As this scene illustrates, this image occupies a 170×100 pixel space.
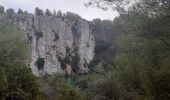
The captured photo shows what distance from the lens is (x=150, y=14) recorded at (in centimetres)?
1474

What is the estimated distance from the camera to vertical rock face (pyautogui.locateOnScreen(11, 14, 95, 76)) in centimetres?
6800

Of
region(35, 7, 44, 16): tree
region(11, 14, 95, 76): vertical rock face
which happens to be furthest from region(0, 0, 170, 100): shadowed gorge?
region(35, 7, 44, 16): tree

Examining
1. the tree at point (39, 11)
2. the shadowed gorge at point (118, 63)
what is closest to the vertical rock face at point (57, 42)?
the shadowed gorge at point (118, 63)

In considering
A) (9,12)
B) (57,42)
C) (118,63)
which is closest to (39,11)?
(57,42)

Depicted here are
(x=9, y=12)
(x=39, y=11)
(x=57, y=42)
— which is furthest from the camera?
(x=39, y=11)

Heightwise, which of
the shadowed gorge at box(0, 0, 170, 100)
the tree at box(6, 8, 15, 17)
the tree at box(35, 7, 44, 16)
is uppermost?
the tree at box(35, 7, 44, 16)

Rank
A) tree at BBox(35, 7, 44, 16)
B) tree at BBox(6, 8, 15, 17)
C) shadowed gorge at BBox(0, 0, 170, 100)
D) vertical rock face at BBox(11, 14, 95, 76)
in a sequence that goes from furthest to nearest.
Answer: tree at BBox(35, 7, 44, 16), vertical rock face at BBox(11, 14, 95, 76), tree at BBox(6, 8, 15, 17), shadowed gorge at BBox(0, 0, 170, 100)

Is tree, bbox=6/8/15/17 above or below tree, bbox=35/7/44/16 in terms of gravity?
below

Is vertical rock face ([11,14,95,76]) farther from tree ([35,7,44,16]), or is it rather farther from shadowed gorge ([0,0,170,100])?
tree ([35,7,44,16])

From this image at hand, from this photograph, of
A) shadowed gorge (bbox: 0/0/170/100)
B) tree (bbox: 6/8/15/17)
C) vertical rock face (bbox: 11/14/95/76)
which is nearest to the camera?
shadowed gorge (bbox: 0/0/170/100)

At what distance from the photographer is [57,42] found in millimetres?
74625

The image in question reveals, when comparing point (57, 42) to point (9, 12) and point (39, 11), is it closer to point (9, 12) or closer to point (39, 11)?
point (39, 11)

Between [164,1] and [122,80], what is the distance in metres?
13.7

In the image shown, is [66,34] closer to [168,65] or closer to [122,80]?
[122,80]
